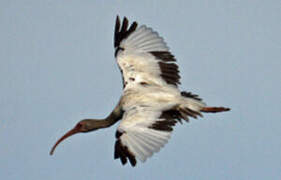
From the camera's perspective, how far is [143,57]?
17734mm

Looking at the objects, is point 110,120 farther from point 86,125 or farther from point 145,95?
point 145,95

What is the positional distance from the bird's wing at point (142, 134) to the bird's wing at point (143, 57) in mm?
1865

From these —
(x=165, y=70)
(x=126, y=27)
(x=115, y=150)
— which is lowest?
(x=115, y=150)

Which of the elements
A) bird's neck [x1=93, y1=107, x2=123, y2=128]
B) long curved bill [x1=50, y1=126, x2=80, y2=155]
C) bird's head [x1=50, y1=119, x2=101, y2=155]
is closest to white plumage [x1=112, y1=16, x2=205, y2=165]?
bird's neck [x1=93, y1=107, x2=123, y2=128]

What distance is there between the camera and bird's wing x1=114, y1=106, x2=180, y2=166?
561 inches

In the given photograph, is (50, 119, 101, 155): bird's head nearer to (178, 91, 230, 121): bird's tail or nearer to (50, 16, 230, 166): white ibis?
(50, 16, 230, 166): white ibis

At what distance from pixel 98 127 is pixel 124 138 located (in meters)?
2.47

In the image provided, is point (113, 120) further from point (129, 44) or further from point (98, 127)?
point (129, 44)

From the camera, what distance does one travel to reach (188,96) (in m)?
16.5

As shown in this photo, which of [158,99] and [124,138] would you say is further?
[158,99]

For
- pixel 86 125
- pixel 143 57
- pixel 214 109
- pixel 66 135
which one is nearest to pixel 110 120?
pixel 86 125

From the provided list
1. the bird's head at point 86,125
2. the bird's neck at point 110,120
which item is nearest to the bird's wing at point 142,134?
the bird's neck at point 110,120

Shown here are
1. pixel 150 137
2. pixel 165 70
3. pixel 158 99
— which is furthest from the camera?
pixel 165 70

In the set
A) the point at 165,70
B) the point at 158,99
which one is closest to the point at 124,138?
the point at 158,99
